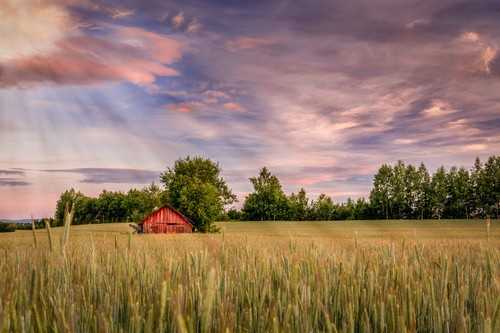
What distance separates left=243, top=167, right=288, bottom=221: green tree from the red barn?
7534 cm

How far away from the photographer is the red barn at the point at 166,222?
189 ft

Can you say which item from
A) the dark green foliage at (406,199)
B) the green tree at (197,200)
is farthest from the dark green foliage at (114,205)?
the green tree at (197,200)

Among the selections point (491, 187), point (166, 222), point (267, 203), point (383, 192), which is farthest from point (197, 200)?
point (491, 187)

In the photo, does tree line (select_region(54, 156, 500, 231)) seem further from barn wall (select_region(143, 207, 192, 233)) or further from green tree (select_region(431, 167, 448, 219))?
barn wall (select_region(143, 207, 192, 233))

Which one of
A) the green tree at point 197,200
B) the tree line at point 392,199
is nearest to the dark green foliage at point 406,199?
the tree line at point 392,199

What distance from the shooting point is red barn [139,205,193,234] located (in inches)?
2266

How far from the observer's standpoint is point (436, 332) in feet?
6.02

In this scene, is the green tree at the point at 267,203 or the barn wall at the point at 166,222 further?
the green tree at the point at 267,203

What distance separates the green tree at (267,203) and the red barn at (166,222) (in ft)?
247

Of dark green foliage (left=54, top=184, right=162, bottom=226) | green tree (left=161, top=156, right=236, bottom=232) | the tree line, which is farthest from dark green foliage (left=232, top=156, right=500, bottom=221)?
green tree (left=161, top=156, right=236, bottom=232)

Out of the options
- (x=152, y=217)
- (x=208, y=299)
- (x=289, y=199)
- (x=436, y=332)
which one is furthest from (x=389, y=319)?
(x=289, y=199)

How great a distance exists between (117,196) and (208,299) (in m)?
162

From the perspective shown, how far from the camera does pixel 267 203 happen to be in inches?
5276

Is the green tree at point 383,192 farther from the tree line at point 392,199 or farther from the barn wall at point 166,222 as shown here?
the barn wall at point 166,222
